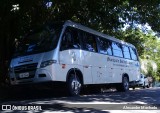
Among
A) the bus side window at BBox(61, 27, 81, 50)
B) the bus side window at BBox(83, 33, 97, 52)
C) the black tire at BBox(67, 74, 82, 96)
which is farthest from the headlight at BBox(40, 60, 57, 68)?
the bus side window at BBox(83, 33, 97, 52)

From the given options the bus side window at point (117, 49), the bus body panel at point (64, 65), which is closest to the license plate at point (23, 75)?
the bus body panel at point (64, 65)

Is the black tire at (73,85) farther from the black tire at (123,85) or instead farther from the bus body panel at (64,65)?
the black tire at (123,85)

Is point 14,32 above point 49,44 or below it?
above

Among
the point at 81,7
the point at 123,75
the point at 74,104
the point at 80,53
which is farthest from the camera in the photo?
the point at 123,75

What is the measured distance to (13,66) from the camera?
1355 cm

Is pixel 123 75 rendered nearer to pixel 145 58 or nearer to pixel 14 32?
pixel 14 32

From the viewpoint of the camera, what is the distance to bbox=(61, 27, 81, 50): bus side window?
13.5 metres

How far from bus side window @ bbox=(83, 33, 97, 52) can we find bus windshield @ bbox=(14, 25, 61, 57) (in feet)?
6.87

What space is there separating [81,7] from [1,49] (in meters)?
4.63

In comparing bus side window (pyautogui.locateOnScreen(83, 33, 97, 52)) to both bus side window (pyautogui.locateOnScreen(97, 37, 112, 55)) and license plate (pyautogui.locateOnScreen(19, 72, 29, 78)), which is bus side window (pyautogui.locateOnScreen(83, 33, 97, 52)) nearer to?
bus side window (pyautogui.locateOnScreen(97, 37, 112, 55))

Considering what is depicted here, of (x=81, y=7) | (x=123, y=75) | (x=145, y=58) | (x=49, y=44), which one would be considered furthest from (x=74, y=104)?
(x=145, y=58)

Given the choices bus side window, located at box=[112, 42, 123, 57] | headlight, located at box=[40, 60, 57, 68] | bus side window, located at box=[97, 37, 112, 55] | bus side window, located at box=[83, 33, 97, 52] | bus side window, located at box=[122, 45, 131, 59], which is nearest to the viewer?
headlight, located at box=[40, 60, 57, 68]

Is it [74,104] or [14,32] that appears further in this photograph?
[14,32]

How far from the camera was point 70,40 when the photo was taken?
13961 mm
